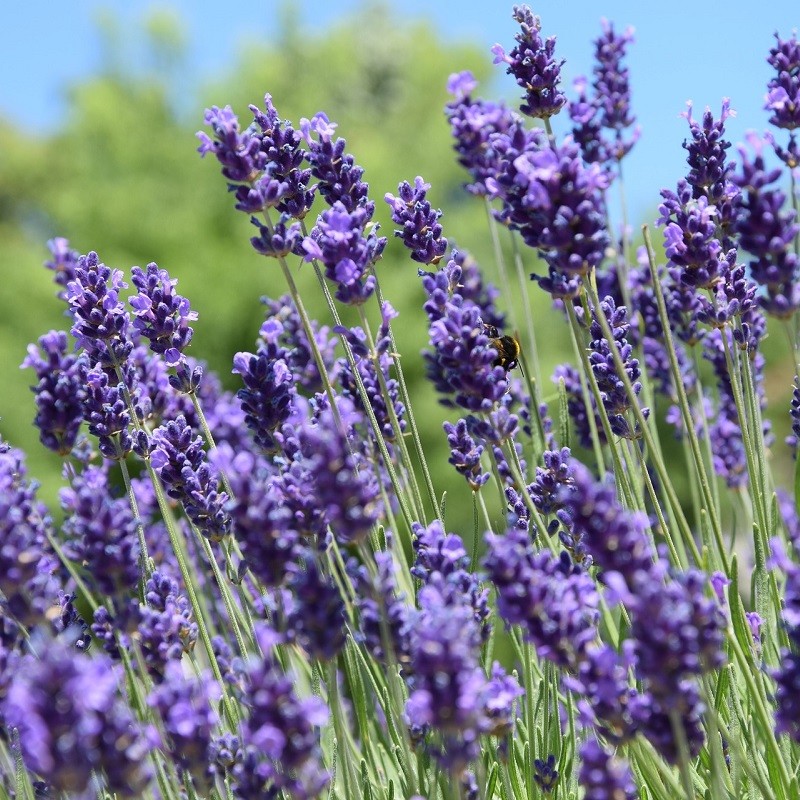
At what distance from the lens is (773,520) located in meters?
2.38

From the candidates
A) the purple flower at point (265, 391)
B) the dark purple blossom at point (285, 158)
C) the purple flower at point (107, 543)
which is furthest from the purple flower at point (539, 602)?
the dark purple blossom at point (285, 158)

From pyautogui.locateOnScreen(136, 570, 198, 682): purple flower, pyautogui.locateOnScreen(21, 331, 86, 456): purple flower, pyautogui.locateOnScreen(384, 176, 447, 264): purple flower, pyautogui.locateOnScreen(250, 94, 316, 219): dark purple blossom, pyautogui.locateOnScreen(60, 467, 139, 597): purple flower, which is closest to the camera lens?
pyautogui.locateOnScreen(60, 467, 139, 597): purple flower

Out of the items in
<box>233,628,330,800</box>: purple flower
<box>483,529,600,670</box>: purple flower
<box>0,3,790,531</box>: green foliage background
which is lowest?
<box>233,628,330,800</box>: purple flower

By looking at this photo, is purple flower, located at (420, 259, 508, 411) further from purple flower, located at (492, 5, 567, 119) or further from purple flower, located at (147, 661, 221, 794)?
purple flower, located at (492, 5, 567, 119)

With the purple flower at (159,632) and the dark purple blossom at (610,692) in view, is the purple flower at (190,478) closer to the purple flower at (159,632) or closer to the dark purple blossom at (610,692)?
the purple flower at (159,632)

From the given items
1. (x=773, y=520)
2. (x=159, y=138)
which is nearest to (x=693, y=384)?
(x=773, y=520)

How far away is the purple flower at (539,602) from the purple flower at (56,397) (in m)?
1.44

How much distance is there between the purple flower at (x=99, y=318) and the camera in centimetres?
211

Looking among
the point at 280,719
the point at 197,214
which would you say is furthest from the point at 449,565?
the point at 197,214

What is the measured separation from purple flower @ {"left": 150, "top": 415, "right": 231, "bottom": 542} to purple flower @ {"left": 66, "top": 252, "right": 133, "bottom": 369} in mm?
242

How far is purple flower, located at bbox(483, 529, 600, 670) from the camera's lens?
4.04ft

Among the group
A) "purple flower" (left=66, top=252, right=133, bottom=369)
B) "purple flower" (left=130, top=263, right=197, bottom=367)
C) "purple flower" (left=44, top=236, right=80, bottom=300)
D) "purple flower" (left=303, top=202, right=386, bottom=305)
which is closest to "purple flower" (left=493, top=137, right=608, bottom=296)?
"purple flower" (left=303, top=202, right=386, bottom=305)

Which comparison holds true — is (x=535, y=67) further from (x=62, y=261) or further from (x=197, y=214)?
(x=197, y=214)

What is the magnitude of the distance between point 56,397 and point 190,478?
0.64m
